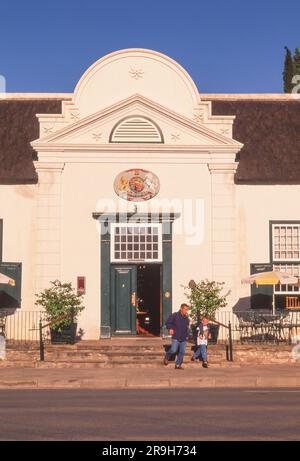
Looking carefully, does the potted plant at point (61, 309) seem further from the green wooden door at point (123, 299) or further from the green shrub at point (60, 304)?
the green wooden door at point (123, 299)

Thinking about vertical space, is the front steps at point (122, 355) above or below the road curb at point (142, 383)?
above

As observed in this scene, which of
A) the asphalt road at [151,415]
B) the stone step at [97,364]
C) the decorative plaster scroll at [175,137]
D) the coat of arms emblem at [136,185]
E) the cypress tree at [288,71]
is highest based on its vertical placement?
the cypress tree at [288,71]

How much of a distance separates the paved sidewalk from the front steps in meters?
1.31

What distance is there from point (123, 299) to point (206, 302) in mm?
2772

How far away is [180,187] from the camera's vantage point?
23.2 metres

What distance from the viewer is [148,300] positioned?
23.7 metres

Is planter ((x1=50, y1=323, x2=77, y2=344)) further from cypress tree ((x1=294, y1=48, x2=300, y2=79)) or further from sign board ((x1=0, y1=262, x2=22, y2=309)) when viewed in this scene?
cypress tree ((x1=294, y1=48, x2=300, y2=79))

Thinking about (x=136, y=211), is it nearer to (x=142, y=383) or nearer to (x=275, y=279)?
(x=275, y=279)

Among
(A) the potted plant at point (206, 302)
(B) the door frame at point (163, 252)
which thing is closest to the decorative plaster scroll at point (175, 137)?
(B) the door frame at point (163, 252)

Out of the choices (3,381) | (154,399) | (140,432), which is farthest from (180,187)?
(140,432)

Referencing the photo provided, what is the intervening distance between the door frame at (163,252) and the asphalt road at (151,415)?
8.16 meters

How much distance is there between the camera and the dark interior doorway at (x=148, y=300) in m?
23.5

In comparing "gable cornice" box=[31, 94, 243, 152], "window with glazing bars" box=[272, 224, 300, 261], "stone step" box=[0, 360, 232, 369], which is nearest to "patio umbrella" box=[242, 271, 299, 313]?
"window with glazing bars" box=[272, 224, 300, 261]

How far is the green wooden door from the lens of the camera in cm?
2294
